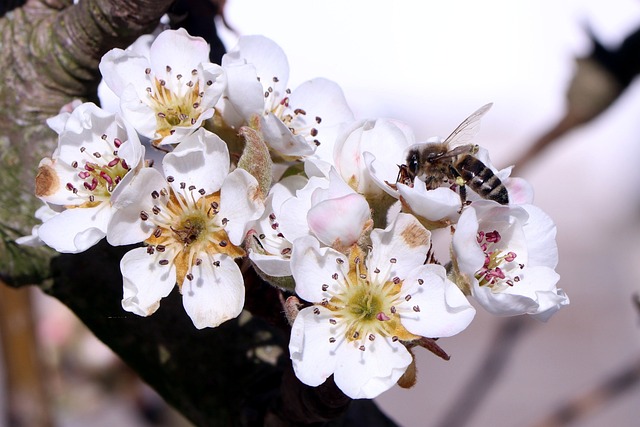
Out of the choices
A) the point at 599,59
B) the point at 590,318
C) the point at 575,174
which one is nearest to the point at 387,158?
the point at 599,59

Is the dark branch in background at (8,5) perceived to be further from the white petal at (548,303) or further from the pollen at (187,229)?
the white petal at (548,303)

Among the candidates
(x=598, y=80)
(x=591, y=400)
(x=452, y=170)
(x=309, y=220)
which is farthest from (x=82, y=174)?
(x=591, y=400)

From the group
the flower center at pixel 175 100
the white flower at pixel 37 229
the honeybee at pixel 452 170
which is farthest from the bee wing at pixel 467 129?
the white flower at pixel 37 229

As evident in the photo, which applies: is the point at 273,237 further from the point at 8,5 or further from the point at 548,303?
the point at 8,5

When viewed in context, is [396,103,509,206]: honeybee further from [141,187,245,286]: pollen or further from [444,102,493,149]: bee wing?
[141,187,245,286]: pollen

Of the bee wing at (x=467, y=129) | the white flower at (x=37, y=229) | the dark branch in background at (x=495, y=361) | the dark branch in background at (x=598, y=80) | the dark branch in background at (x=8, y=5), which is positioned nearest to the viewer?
the white flower at (x=37, y=229)

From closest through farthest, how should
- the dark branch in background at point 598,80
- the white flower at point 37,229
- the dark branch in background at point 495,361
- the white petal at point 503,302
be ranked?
the white petal at point 503,302, the white flower at point 37,229, the dark branch in background at point 598,80, the dark branch in background at point 495,361

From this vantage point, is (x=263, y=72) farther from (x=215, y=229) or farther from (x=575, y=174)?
(x=575, y=174)
